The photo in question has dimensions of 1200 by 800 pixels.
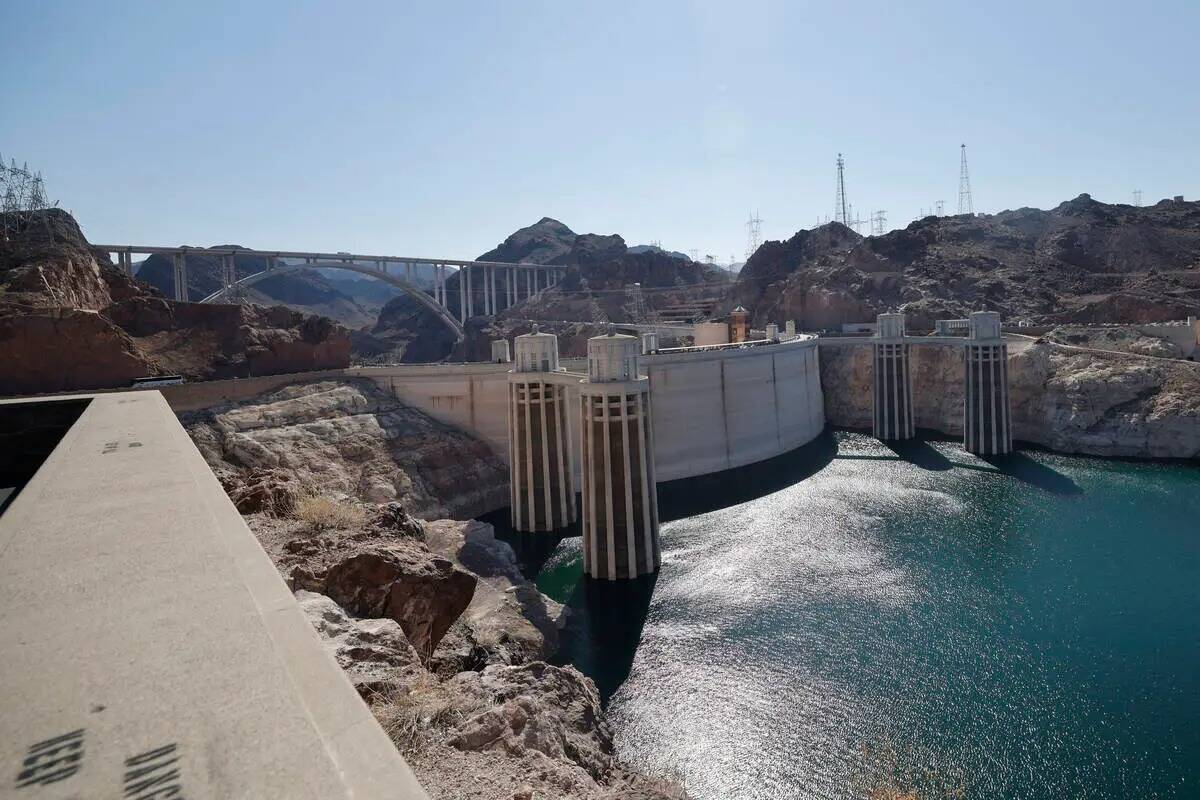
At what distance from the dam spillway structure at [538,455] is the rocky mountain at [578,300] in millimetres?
43933

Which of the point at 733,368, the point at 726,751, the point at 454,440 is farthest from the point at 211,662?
the point at 733,368

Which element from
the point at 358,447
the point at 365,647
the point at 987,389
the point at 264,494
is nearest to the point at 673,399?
the point at 358,447

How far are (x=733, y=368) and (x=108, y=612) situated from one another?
37.9 meters

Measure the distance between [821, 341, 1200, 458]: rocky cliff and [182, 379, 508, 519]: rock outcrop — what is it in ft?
106

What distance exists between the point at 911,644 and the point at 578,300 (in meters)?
66.7

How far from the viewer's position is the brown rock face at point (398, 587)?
8.76 metres

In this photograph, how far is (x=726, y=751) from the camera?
14938 mm

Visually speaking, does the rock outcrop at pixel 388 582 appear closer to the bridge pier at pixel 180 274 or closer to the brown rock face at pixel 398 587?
the brown rock face at pixel 398 587

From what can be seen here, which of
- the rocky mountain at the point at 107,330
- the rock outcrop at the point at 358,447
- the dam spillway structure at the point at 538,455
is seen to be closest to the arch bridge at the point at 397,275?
the rocky mountain at the point at 107,330

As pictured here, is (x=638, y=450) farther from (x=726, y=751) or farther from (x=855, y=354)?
(x=855, y=354)

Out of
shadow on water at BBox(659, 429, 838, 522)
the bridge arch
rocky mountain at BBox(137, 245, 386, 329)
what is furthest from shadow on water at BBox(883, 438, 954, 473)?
rocky mountain at BBox(137, 245, 386, 329)

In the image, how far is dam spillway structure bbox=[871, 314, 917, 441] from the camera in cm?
4775

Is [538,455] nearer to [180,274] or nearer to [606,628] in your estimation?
[606,628]

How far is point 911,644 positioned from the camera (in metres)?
19.0
